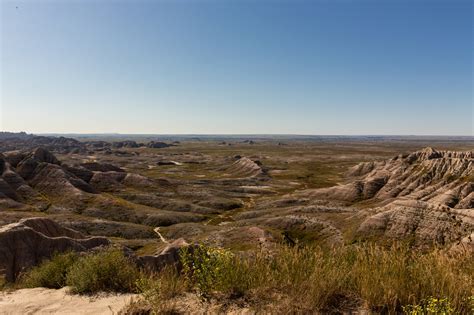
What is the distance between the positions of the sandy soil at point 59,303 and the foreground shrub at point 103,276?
1.19 ft

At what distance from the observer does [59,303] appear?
940 cm

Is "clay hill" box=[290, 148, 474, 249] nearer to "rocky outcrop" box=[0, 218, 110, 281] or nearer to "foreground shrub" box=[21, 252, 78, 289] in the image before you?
"foreground shrub" box=[21, 252, 78, 289]

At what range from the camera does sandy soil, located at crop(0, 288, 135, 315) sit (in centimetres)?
873

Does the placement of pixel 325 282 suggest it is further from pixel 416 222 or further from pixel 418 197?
pixel 418 197

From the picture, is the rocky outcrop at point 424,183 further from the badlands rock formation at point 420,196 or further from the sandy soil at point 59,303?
the sandy soil at point 59,303

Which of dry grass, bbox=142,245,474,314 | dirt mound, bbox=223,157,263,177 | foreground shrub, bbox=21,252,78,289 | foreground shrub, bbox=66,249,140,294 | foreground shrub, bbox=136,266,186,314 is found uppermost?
dry grass, bbox=142,245,474,314

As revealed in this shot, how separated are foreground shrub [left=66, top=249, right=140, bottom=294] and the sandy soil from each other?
36 cm

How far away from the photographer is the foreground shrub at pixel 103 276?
33.0 feet

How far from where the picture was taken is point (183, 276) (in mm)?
→ 8742

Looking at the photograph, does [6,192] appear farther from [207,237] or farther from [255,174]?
[255,174]

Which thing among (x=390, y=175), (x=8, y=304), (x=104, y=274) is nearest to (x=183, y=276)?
(x=104, y=274)

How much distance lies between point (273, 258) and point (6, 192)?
81.4m

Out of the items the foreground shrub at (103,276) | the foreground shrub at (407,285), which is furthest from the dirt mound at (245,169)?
the foreground shrub at (407,285)

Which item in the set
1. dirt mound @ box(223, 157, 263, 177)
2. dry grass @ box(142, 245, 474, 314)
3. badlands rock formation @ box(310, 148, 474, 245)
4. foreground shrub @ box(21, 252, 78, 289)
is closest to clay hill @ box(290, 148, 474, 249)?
badlands rock formation @ box(310, 148, 474, 245)
